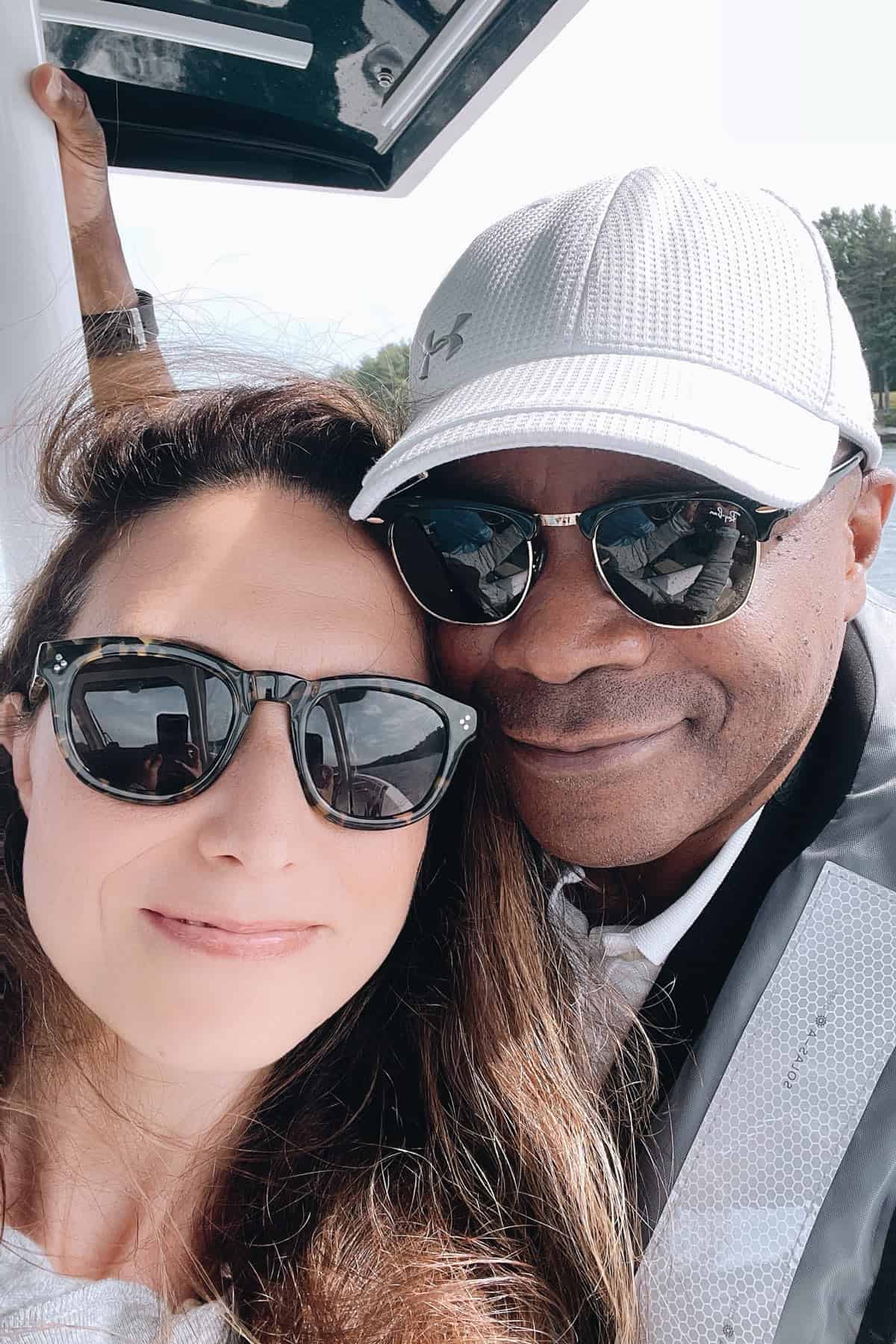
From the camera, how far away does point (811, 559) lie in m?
1.42

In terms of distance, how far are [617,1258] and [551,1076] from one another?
0.81 feet

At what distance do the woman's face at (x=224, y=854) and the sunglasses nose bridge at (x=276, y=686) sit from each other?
14 millimetres

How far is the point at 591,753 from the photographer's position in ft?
4.72

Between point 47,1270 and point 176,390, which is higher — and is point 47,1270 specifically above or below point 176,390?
below

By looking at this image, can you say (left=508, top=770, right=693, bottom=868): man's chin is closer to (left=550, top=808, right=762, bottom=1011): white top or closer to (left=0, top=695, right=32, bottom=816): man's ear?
(left=550, top=808, right=762, bottom=1011): white top

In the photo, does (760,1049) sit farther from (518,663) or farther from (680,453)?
(680,453)

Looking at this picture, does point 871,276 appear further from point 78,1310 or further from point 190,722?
→ point 78,1310

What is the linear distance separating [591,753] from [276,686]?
1.75 feet

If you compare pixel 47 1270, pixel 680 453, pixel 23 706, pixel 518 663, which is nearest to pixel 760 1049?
pixel 518 663

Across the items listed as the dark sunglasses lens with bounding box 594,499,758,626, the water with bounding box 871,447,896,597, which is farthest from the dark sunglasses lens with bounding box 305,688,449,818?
the water with bounding box 871,447,896,597

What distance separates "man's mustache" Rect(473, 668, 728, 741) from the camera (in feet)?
4.58

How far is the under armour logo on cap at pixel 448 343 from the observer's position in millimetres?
1428

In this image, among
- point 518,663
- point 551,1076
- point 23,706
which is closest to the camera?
point 23,706

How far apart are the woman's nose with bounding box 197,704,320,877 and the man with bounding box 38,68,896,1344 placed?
0.32 metres
